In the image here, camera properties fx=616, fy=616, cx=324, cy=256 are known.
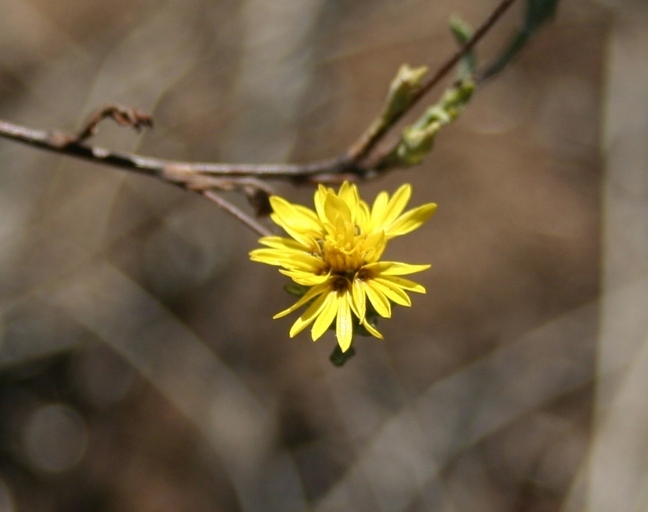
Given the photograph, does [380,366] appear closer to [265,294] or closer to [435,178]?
[265,294]

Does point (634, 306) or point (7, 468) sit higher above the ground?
point (634, 306)

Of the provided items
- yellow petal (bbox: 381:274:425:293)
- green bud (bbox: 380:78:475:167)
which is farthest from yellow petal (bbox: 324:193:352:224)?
green bud (bbox: 380:78:475:167)

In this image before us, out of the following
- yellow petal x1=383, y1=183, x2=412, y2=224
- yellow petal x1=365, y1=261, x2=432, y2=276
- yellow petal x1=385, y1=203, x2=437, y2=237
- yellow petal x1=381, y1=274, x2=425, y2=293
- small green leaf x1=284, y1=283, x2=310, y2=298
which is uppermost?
yellow petal x1=383, y1=183, x2=412, y2=224

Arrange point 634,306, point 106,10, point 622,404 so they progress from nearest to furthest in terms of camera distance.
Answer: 1. point 622,404
2. point 634,306
3. point 106,10

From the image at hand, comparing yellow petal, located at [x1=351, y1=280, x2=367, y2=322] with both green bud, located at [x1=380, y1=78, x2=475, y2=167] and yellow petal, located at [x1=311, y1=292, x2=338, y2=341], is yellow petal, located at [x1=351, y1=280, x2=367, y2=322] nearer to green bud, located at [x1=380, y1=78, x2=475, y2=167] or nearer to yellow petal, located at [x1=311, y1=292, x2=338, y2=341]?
yellow petal, located at [x1=311, y1=292, x2=338, y2=341]

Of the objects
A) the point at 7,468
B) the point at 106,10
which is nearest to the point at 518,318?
the point at 7,468

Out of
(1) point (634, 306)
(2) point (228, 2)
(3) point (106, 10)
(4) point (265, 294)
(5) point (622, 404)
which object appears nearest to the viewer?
(5) point (622, 404)

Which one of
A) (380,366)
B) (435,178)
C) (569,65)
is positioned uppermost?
(569,65)

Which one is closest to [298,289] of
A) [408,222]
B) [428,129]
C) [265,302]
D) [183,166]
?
[408,222]
